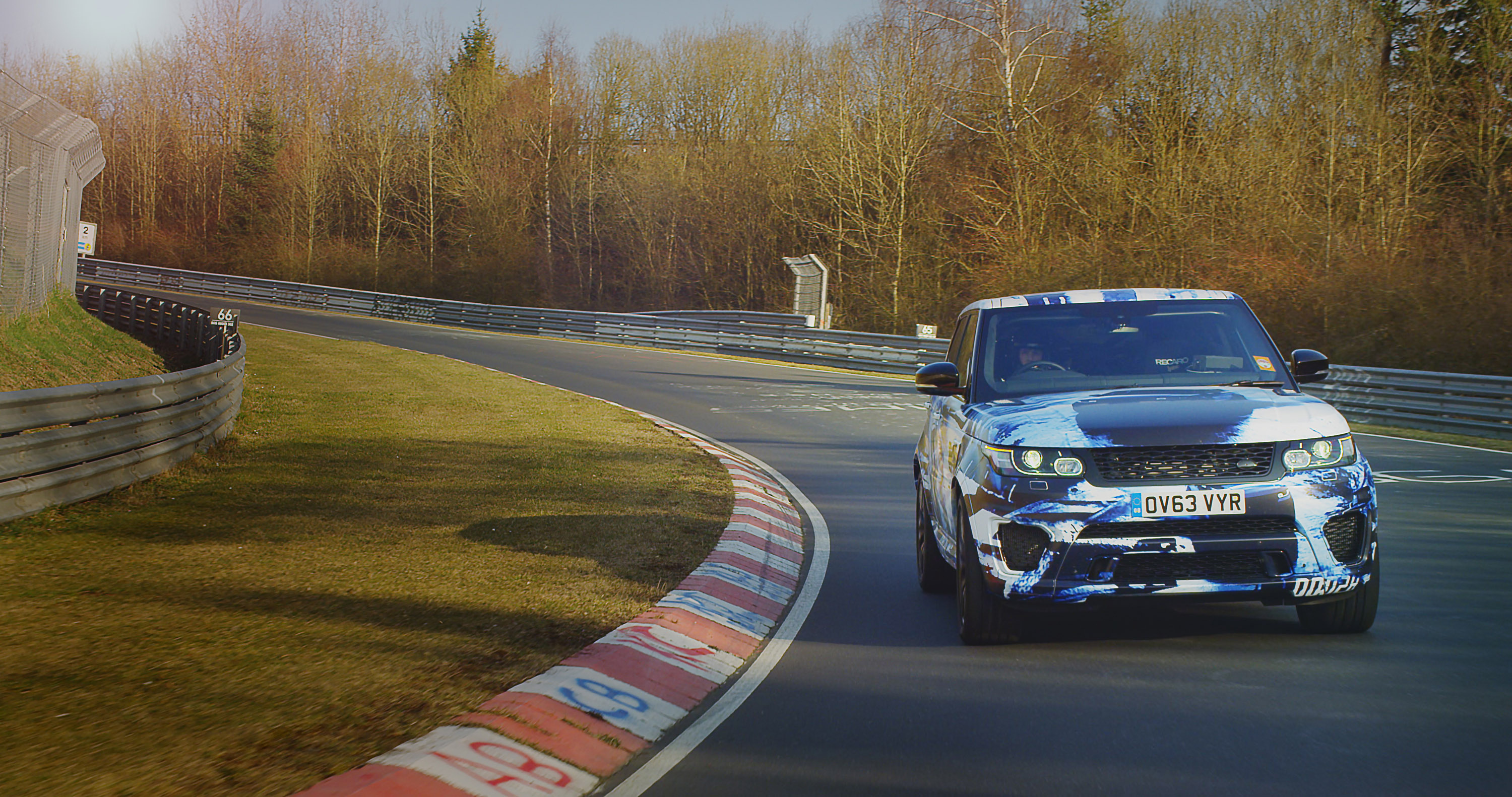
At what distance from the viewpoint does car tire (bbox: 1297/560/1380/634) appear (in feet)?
19.7

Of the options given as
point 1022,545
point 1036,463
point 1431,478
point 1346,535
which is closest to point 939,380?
point 1036,463

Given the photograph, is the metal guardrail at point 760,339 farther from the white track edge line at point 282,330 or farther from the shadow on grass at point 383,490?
the shadow on grass at point 383,490

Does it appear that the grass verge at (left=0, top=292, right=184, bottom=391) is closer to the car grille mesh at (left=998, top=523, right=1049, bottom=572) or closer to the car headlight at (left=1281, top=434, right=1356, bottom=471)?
the car grille mesh at (left=998, top=523, right=1049, bottom=572)

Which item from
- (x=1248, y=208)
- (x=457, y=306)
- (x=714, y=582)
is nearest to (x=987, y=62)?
(x=1248, y=208)

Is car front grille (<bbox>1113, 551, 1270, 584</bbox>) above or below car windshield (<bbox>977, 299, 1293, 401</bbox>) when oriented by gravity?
below

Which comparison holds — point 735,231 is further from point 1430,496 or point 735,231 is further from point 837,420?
point 1430,496

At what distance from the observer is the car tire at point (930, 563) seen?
7594mm

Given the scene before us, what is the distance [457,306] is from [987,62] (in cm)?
2500

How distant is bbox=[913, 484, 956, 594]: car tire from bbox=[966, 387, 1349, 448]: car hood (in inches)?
58.6

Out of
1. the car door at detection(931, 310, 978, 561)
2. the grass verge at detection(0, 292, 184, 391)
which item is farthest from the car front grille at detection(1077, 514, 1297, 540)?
the grass verge at detection(0, 292, 184, 391)

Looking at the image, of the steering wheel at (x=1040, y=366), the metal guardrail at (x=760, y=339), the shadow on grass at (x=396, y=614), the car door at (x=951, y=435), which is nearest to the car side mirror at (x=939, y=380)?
the car door at (x=951, y=435)

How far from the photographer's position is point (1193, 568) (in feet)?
18.0

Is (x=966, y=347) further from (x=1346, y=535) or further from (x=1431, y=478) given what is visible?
(x=1431, y=478)

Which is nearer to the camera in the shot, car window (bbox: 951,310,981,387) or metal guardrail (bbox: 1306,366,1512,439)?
car window (bbox: 951,310,981,387)
